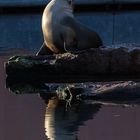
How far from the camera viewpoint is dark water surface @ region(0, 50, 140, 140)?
22.0 ft

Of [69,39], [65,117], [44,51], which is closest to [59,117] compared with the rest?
[65,117]

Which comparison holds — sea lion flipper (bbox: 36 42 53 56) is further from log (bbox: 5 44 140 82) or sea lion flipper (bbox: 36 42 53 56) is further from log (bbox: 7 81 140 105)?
log (bbox: 7 81 140 105)

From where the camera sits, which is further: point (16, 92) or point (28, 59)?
point (28, 59)

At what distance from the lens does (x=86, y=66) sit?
1057cm

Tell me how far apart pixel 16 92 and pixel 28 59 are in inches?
54.9

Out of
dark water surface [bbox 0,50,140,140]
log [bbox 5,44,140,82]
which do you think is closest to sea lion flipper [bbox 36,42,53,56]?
log [bbox 5,44,140,82]

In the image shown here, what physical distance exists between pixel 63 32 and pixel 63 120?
154 inches

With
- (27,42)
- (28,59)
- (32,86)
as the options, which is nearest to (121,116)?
(32,86)

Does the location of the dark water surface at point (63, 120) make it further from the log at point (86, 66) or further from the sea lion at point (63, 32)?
the sea lion at point (63, 32)

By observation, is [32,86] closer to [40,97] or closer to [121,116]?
[40,97]

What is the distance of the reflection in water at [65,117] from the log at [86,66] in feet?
5.88

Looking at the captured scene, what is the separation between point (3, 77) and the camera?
10.9 m

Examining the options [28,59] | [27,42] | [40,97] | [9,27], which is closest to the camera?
[40,97]

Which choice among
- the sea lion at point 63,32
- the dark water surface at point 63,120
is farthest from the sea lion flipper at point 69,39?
the dark water surface at point 63,120
